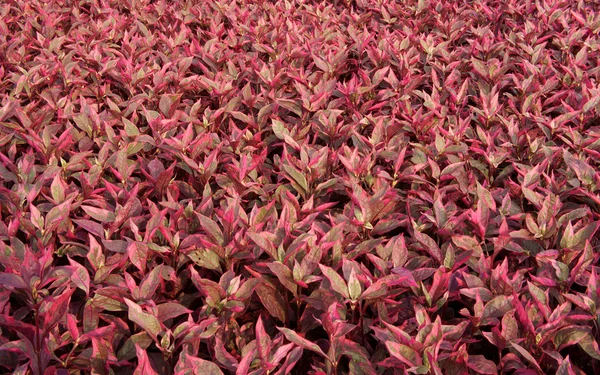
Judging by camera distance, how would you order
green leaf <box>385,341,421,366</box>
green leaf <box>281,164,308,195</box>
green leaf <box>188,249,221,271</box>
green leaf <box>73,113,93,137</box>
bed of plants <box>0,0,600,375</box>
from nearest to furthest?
green leaf <box>385,341,421,366</box> < bed of plants <box>0,0,600,375</box> < green leaf <box>188,249,221,271</box> < green leaf <box>281,164,308,195</box> < green leaf <box>73,113,93,137</box>

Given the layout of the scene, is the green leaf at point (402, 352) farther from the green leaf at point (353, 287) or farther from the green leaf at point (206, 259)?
the green leaf at point (206, 259)

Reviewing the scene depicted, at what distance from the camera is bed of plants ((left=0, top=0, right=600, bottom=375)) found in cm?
165

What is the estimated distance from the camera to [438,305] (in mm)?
1768

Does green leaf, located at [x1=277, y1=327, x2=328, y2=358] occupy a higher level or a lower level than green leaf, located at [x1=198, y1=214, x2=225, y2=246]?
higher

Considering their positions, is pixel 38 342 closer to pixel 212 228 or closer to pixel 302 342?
pixel 212 228

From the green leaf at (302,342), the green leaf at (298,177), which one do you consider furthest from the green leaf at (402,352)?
the green leaf at (298,177)

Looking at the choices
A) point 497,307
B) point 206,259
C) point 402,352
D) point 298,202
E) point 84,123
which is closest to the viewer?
point 402,352

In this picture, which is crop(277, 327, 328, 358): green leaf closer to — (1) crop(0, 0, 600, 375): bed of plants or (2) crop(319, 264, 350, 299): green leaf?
(1) crop(0, 0, 600, 375): bed of plants

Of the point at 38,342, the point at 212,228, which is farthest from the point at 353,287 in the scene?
the point at 38,342

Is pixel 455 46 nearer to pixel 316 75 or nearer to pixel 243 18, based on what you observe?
pixel 316 75

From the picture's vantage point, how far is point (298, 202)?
2262 millimetres

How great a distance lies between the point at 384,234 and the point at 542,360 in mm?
749

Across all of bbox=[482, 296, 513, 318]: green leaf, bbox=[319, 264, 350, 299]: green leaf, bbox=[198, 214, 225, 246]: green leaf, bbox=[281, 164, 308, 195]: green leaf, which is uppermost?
bbox=[482, 296, 513, 318]: green leaf

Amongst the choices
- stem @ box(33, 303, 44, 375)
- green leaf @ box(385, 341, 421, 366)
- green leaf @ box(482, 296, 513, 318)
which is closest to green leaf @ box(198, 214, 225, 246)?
stem @ box(33, 303, 44, 375)
